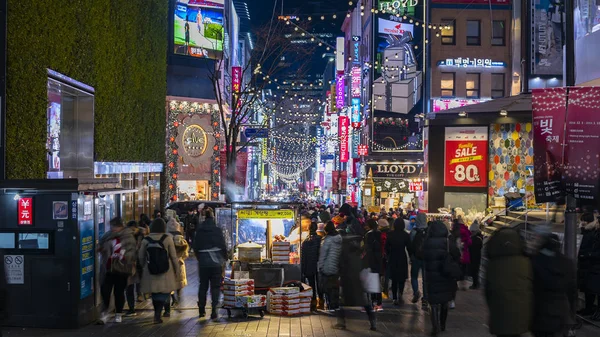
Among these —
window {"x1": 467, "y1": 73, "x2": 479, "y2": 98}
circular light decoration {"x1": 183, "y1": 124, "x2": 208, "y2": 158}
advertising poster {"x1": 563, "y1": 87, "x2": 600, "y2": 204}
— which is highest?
window {"x1": 467, "y1": 73, "x2": 479, "y2": 98}

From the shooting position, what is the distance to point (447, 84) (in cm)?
5038

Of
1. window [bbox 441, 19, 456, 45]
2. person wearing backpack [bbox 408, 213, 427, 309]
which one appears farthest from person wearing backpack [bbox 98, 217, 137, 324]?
window [bbox 441, 19, 456, 45]

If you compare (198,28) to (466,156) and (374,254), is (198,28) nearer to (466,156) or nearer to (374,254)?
(466,156)

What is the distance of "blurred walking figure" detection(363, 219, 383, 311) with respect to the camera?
1307 centimetres

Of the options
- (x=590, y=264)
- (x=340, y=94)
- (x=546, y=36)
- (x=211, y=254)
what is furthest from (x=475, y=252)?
(x=340, y=94)

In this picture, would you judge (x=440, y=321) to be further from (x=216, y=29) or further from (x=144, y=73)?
(x=216, y=29)

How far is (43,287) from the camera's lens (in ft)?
41.2

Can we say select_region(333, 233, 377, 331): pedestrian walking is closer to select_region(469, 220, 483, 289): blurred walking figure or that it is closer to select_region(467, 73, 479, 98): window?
select_region(469, 220, 483, 289): blurred walking figure

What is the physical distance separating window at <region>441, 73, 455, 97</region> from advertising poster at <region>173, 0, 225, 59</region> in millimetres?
14150

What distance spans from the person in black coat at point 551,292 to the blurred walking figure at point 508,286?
0.76ft

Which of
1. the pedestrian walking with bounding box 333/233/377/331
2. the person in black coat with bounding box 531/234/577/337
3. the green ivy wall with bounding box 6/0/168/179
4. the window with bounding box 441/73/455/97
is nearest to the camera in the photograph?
the person in black coat with bounding box 531/234/577/337

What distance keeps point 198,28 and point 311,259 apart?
3302cm

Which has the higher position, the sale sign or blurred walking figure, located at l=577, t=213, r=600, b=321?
the sale sign

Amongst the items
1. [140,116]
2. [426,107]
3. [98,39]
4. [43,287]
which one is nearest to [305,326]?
[43,287]
